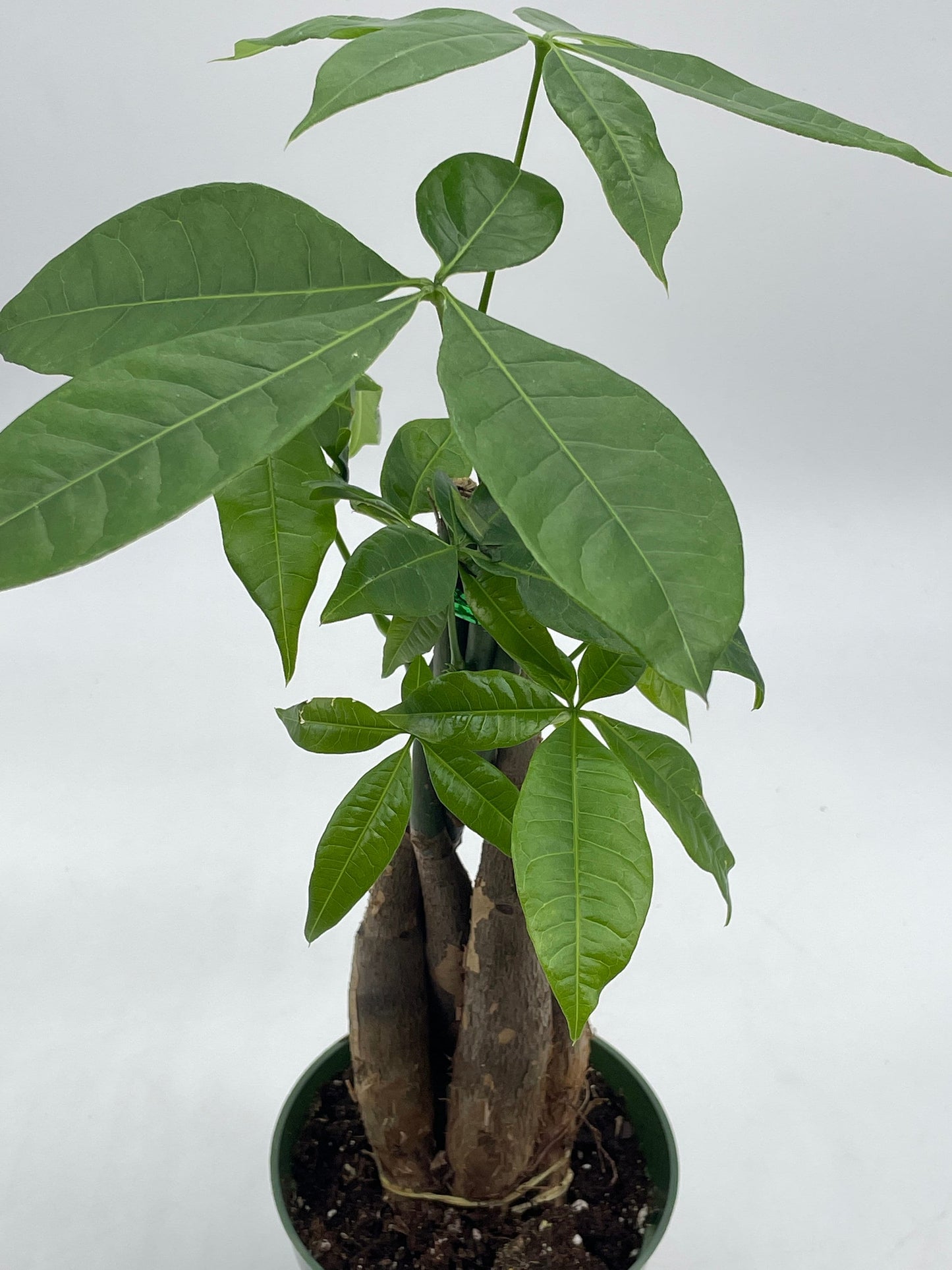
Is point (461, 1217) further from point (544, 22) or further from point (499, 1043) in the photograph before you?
point (544, 22)

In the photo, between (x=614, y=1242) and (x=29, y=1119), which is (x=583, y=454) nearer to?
(x=614, y=1242)

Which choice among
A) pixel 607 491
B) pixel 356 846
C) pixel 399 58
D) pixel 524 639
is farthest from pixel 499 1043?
pixel 399 58

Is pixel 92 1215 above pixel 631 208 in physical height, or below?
below

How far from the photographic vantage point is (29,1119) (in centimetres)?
140

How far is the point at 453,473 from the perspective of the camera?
877 mm

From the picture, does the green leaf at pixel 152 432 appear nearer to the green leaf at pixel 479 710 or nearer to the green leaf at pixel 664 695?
the green leaf at pixel 479 710

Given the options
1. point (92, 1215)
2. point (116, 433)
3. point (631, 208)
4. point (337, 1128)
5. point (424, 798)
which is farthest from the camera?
point (92, 1215)

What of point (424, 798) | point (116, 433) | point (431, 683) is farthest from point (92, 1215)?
point (116, 433)

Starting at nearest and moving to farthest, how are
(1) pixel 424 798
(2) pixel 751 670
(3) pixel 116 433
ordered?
(3) pixel 116 433 < (2) pixel 751 670 < (1) pixel 424 798

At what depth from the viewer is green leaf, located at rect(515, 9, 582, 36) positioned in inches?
25.2

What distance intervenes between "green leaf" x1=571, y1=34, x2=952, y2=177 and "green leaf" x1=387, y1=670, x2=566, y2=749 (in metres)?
0.34

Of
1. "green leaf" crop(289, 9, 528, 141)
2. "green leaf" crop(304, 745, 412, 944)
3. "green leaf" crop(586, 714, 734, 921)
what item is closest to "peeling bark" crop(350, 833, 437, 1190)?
"green leaf" crop(304, 745, 412, 944)

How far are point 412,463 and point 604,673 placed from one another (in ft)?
0.66

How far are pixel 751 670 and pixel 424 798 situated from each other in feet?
1.08
